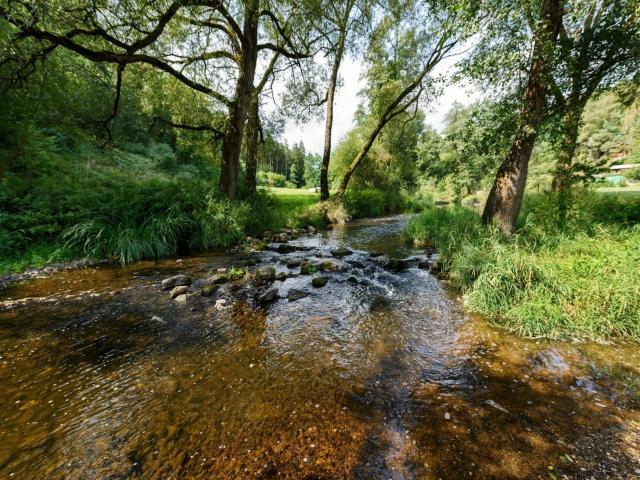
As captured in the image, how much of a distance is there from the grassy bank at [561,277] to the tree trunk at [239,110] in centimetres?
894

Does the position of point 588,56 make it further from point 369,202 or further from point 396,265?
point 369,202

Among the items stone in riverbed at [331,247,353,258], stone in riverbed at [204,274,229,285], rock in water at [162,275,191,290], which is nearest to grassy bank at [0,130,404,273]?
rock in water at [162,275,191,290]

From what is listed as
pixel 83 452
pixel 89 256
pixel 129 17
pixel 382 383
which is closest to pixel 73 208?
pixel 89 256

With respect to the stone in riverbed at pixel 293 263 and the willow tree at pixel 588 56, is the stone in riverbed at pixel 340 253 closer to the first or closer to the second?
the stone in riverbed at pixel 293 263

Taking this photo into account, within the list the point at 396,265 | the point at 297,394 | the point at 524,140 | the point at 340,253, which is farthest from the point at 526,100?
the point at 297,394

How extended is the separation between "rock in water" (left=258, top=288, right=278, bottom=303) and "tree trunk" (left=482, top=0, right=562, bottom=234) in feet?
19.9

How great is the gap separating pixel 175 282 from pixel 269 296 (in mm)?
2360

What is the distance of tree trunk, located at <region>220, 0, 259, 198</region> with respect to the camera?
398 inches

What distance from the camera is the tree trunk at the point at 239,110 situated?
10.1 meters

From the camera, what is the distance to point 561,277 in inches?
175

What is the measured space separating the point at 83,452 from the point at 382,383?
293 centimetres

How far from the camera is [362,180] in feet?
79.3

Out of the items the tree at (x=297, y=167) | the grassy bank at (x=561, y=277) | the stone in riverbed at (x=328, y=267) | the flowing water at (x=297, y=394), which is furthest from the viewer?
the tree at (x=297, y=167)

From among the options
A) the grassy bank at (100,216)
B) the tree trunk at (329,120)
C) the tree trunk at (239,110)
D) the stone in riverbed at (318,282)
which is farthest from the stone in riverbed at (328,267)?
the tree trunk at (329,120)
